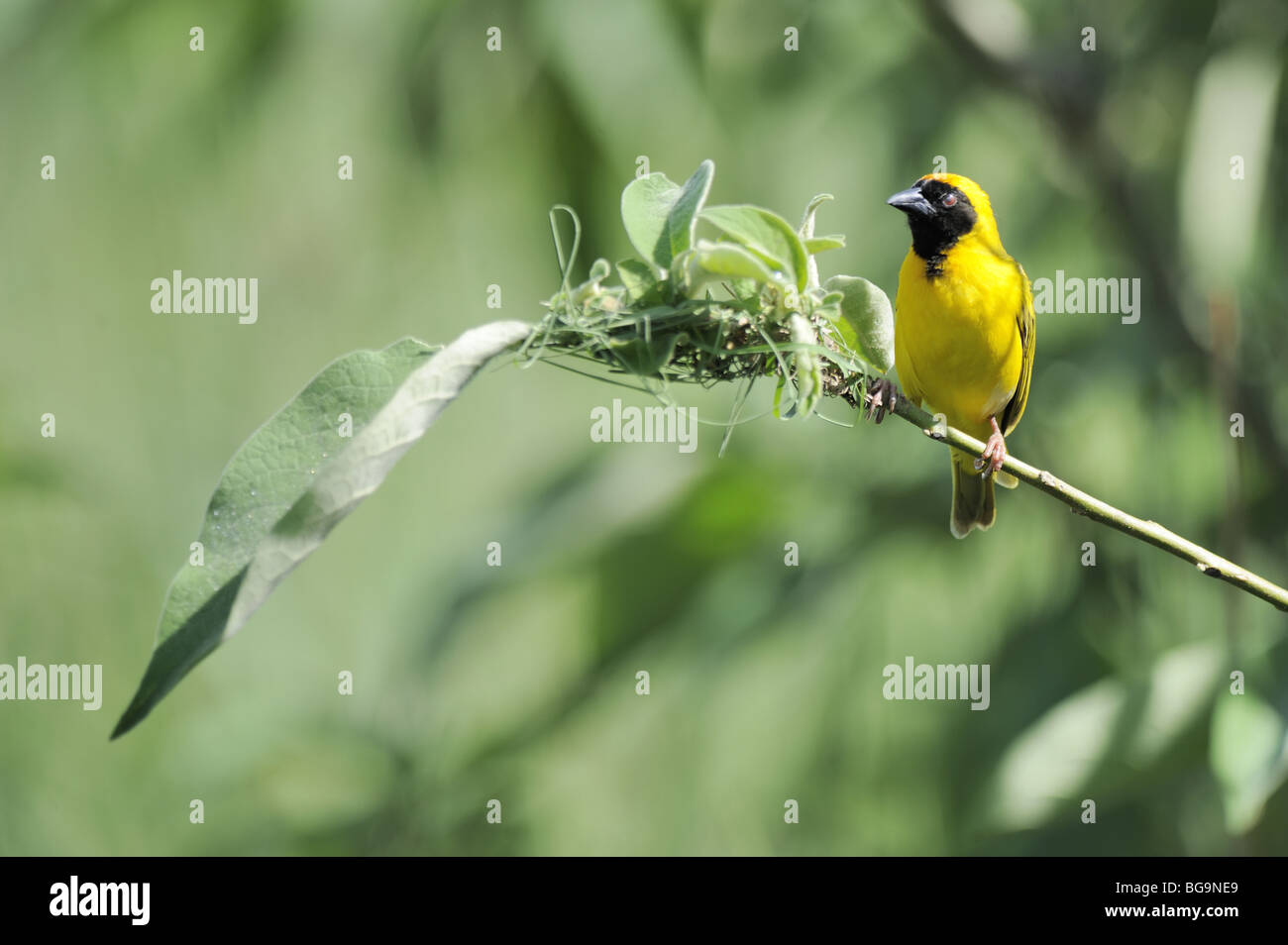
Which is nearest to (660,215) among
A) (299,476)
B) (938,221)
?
(299,476)

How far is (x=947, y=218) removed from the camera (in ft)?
5.81

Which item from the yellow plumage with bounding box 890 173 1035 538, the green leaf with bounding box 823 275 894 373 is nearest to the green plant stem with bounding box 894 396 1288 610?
the green leaf with bounding box 823 275 894 373

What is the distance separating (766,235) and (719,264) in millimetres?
36

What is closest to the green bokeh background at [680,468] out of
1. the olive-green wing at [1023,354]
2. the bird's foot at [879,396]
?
the olive-green wing at [1023,354]

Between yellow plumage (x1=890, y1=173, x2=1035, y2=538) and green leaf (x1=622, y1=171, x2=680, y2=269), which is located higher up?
yellow plumage (x1=890, y1=173, x2=1035, y2=538)

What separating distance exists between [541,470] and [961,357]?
128cm

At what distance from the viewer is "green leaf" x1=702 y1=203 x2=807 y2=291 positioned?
646mm

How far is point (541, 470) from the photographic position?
8.97 feet

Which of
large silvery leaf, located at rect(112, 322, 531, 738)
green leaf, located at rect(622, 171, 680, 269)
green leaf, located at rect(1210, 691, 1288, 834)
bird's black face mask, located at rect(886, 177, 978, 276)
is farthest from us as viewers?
bird's black face mask, located at rect(886, 177, 978, 276)

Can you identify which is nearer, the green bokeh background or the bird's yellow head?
the bird's yellow head

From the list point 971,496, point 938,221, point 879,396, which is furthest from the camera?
point 971,496

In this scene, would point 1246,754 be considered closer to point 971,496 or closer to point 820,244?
point 971,496

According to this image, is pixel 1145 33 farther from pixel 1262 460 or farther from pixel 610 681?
pixel 610 681

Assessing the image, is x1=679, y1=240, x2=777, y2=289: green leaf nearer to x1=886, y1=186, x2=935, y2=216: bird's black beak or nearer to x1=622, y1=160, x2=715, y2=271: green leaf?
x1=622, y1=160, x2=715, y2=271: green leaf
